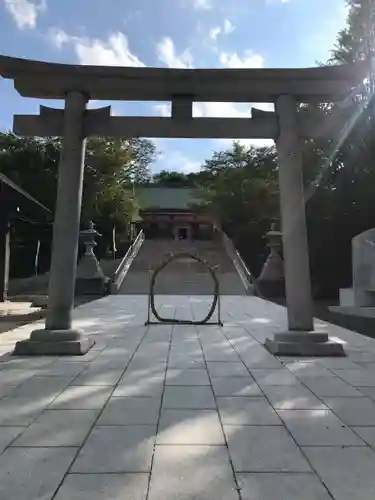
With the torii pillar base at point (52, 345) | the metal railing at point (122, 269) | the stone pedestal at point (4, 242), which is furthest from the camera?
→ the metal railing at point (122, 269)

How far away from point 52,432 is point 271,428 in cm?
139

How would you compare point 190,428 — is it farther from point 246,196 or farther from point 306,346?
point 246,196

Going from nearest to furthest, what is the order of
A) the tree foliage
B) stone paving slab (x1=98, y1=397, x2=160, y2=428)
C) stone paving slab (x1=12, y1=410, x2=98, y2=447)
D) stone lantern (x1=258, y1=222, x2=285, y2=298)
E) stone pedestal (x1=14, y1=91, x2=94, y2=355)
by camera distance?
stone paving slab (x1=12, y1=410, x2=98, y2=447), stone paving slab (x1=98, y1=397, x2=160, y2=428), stone pedestal (x1=14, y1=91, x2=94, y2=355), stone lantern (x1=258, y1=222, x2=285, y2=298), the tree foliage

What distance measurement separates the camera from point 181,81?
6.14 m

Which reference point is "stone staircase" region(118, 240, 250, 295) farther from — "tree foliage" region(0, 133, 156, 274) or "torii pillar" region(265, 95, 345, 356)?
"torii pillar" region(265, 95, 345, 356)

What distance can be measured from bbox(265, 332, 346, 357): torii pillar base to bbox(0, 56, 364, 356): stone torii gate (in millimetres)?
12

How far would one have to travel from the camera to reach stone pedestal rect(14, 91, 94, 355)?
5930mm

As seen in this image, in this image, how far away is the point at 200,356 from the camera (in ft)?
18.8

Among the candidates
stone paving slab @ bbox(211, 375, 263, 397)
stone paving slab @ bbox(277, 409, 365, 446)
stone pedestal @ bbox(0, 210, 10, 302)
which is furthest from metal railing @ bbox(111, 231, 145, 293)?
stone paving slab @ bbox(277, 409, 365, 446)

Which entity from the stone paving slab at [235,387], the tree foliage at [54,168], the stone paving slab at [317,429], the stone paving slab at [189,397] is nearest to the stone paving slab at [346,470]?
the stone paving slab at [317,429]

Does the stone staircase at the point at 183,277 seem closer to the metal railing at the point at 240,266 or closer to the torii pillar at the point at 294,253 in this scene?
the metal railing at the point at 240,266

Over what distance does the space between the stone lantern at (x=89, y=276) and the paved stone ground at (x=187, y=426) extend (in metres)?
11.2

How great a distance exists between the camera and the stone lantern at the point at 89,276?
17.2 metres

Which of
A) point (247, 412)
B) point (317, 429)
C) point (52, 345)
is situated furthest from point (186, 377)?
point (52, 345)
